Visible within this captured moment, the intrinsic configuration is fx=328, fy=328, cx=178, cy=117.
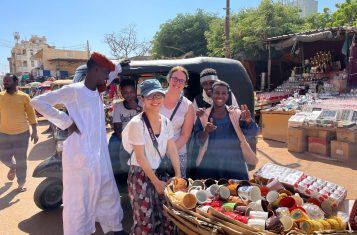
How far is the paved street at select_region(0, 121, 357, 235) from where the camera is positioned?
3911 millimetres

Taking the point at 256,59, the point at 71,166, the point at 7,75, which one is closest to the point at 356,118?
the point at 71,166

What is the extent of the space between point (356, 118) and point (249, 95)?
3480mm

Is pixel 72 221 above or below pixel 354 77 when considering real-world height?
below

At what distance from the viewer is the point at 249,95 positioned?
4.48 m

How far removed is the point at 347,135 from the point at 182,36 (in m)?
20.7

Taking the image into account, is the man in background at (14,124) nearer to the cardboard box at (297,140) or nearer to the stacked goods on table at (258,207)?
the stacked goods on table at (258,207)

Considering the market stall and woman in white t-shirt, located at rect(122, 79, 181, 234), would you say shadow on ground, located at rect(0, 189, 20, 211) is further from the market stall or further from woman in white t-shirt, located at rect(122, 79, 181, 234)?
the market stall

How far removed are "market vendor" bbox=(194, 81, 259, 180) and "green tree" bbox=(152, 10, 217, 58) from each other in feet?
71.9

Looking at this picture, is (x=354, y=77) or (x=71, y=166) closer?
(x=71, y=166)

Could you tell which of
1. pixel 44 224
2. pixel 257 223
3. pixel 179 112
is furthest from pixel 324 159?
pixel 257 223

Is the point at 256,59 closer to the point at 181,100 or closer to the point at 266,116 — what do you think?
the point at 266,116

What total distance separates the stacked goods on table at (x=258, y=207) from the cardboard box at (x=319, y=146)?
4573 millimetres

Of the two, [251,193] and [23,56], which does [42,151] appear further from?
[23,56]

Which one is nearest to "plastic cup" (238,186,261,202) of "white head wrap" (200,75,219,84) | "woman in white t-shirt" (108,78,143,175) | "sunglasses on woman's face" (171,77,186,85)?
"sunglasses on woman's face" (171,77,186,85)
